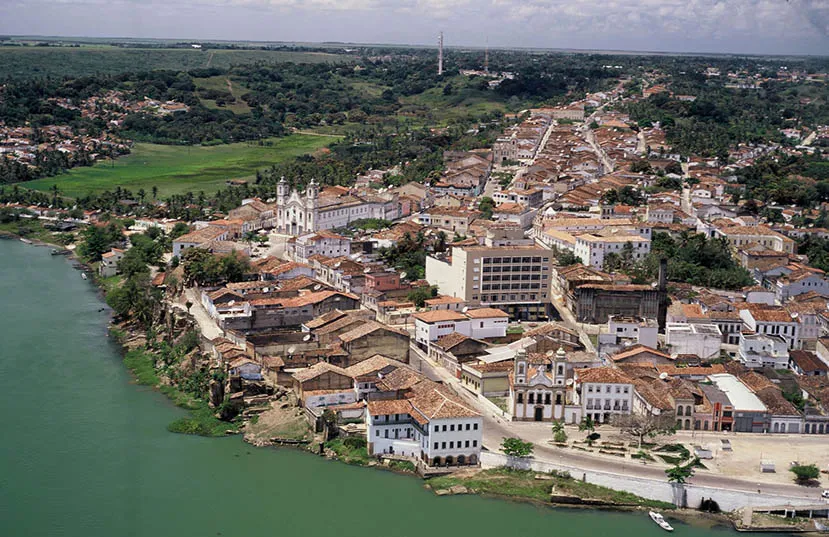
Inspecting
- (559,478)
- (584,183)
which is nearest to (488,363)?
(559,478)

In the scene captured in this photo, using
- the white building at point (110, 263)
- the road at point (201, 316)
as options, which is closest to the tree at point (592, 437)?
the road at point (201, 316)

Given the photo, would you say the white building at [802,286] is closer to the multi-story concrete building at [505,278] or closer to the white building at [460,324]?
the multi-story concrete building at [505,278]

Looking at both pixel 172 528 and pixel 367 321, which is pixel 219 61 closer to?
pixel 367 321

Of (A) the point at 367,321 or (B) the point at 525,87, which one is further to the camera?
(B) the point at 525,87

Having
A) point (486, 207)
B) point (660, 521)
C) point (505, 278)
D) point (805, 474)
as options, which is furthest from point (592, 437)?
point (486, 207)

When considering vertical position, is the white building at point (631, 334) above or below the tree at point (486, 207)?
below

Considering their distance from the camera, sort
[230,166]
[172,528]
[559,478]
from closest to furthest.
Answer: [172,528]
[559,478]
[230,166]
